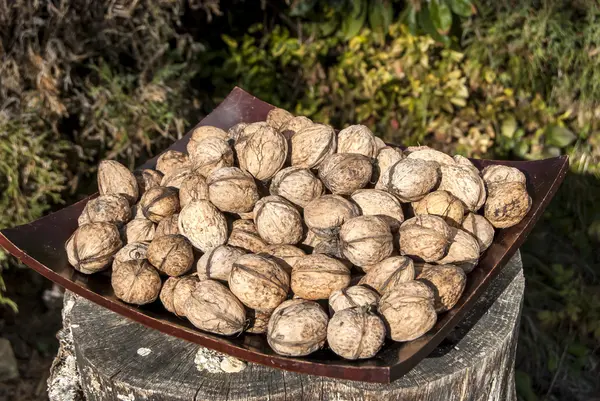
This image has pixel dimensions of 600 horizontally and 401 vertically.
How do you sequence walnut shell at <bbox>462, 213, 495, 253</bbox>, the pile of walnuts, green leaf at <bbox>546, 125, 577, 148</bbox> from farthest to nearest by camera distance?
green leaf at <bbox>546, 125, 577, 148</bbox>, walnut shell at <bbox>462, 213, 495, 253</bbox>, the pile of walnuts

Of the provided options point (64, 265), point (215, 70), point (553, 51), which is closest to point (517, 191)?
point (64, 265)

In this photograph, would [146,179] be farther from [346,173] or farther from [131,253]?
[346,173]

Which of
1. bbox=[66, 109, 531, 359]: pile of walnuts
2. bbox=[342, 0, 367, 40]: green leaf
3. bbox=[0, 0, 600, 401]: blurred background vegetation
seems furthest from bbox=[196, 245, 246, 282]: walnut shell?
bbox=[342, 0, 367, 40]: green leaf

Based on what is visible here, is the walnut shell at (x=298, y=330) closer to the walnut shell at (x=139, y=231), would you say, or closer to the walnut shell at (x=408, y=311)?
the walnut shell at (x=408, y=311)

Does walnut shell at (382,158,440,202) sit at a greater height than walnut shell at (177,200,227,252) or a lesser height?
greater

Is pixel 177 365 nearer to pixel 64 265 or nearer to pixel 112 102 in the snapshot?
pixel 64 265

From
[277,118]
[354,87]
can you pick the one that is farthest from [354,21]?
[277,118]

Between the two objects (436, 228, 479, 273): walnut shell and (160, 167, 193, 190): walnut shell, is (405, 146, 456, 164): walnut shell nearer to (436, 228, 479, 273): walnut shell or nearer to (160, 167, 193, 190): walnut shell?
(436, 228, 479, 273): walnut shell
